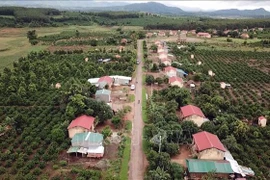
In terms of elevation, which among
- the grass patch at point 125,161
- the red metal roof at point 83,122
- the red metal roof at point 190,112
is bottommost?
the grass patch at point 125,161

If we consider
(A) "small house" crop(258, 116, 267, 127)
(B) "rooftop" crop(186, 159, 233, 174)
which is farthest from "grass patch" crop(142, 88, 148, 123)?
(A) "small house" crop(258, 116, 267, 127)

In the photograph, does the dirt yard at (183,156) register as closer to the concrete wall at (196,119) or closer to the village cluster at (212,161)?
the village cluster at (212,161)

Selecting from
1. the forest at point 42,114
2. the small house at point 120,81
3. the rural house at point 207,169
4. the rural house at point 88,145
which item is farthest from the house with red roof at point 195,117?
the small house at point 120,81

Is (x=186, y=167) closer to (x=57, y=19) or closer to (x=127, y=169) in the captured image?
(x=127, y=169)

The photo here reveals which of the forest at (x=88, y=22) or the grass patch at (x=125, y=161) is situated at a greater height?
the forest at (x=88, y=22)

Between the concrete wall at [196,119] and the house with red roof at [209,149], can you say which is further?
the concrete wall at [196,119]

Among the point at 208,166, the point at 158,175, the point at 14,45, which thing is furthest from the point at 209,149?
the point at 14,45

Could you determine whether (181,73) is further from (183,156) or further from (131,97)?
(183,156)
